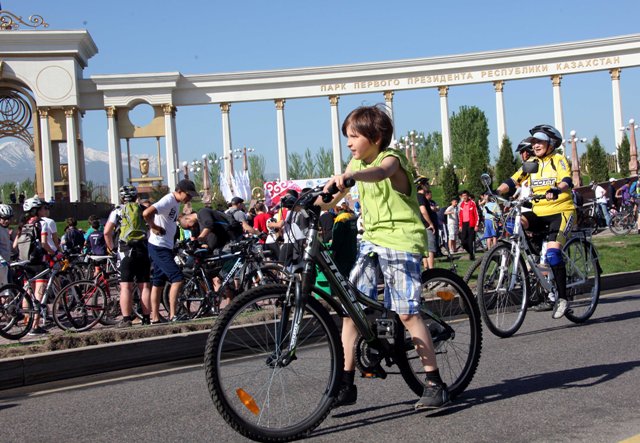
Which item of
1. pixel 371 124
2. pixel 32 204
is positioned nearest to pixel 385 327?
pixel 371 124

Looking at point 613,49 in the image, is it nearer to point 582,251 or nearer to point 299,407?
point 582,251

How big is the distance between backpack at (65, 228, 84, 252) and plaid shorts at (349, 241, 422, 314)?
48.1 feet

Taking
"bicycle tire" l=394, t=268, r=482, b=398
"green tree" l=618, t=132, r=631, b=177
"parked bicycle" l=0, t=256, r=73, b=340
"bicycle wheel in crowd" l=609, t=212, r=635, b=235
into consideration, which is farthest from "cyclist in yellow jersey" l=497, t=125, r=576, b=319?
"green tree" l=618, t=132, r=631, b=177

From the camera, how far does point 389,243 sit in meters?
5.08

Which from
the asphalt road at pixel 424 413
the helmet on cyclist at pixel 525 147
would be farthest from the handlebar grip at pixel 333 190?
the helmet on cyclist at pixel 525 147

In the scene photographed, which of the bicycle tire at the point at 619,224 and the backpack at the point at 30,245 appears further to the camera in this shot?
the bicycle tire at the point at 619,224

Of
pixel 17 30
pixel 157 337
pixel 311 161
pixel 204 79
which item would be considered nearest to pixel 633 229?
pixel 157 337

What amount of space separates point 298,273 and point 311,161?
11678 centimetres

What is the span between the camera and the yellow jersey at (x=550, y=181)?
8.55 m

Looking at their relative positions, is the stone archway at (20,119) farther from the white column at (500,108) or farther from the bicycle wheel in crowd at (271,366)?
the bicycle wheel in crowd at (271,366)

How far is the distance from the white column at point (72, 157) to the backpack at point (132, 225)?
50459 mm

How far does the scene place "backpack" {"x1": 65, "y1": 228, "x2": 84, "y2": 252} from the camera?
1898cm

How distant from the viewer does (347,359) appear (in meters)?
4.99

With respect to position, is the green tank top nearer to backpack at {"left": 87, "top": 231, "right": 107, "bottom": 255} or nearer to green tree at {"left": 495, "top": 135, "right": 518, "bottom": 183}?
backpack at {"left": 87, "top": 231, "right": 107, "bottom": 255}
